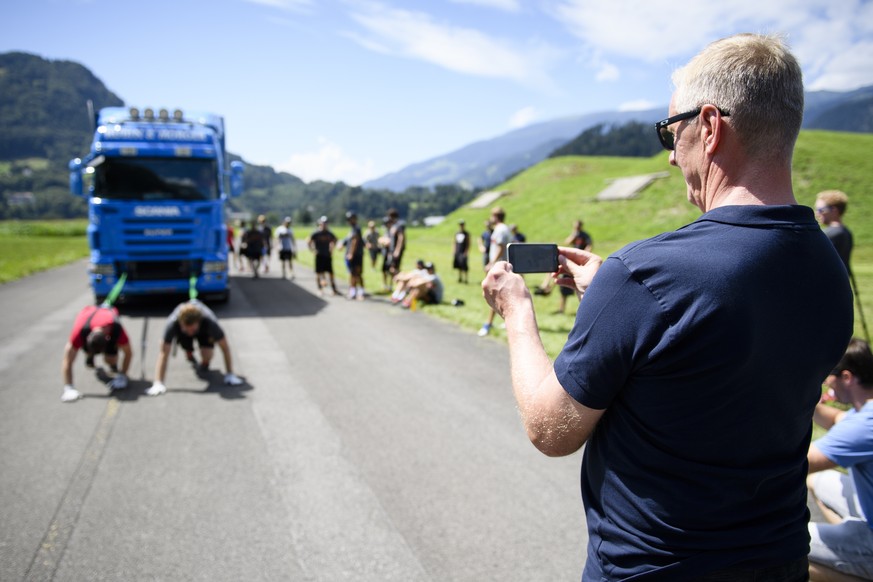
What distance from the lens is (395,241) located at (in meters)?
15.0

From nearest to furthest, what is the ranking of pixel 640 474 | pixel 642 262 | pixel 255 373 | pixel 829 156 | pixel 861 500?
pixel 642 262, pixel 640 474, pixel 861 500, pixel 255 373, pixel 829 156

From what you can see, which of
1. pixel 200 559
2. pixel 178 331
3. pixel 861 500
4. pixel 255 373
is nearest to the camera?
pixel 861 500

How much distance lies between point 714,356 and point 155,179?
12.7 m

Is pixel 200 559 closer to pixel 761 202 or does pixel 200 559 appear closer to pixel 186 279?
pixel 761 202

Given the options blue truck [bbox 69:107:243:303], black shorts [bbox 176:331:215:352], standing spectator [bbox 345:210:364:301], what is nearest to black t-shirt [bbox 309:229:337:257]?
standing spectator [bbox 345:210:364:301]

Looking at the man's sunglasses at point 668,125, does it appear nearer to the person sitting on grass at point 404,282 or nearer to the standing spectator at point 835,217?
the standing spectator at point 835,217

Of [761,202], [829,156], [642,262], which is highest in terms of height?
[829,156]

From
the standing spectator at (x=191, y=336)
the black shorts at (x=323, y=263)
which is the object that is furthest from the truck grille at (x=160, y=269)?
the standing spectator at (x=191, y=336)

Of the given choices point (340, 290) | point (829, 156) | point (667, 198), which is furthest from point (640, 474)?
point (829, 156)

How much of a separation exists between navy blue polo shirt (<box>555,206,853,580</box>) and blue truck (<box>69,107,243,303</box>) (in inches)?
469

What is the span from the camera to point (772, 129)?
48.6 inches

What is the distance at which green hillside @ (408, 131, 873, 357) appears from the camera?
50.6ft

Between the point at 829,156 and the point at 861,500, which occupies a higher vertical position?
the point at 829,156

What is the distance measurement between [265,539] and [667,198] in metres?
31.1
